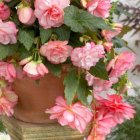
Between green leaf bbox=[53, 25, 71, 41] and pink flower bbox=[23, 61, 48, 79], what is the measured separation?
0.06 metres

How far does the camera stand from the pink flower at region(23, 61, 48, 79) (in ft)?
2.32

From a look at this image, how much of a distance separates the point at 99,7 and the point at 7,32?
7.1 inches

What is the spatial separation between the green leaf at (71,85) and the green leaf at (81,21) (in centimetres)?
9

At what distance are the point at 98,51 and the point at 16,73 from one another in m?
0.17

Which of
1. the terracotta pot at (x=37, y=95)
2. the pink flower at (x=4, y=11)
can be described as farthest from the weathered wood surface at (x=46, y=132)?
the pink flower at (x=4, y=11)

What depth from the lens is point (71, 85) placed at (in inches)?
28.6

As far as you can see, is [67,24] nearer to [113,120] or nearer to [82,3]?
[82,3]

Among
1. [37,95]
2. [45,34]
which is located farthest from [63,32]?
[37,95]

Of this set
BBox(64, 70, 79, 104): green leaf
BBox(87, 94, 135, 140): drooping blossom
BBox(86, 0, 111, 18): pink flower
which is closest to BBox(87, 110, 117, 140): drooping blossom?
BBox(87, 94, 135, 140): drooping blossom

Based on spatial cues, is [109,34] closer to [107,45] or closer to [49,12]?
[107,45]

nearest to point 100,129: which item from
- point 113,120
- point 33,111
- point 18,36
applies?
point 113,120

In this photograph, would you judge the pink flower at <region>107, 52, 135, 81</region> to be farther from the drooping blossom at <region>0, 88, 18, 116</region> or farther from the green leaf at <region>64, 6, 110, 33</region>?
the drooping blossom at <region>0, 88, 18, 116</region>

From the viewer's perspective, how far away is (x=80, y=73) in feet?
2.43

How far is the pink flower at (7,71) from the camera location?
0.73 meters
